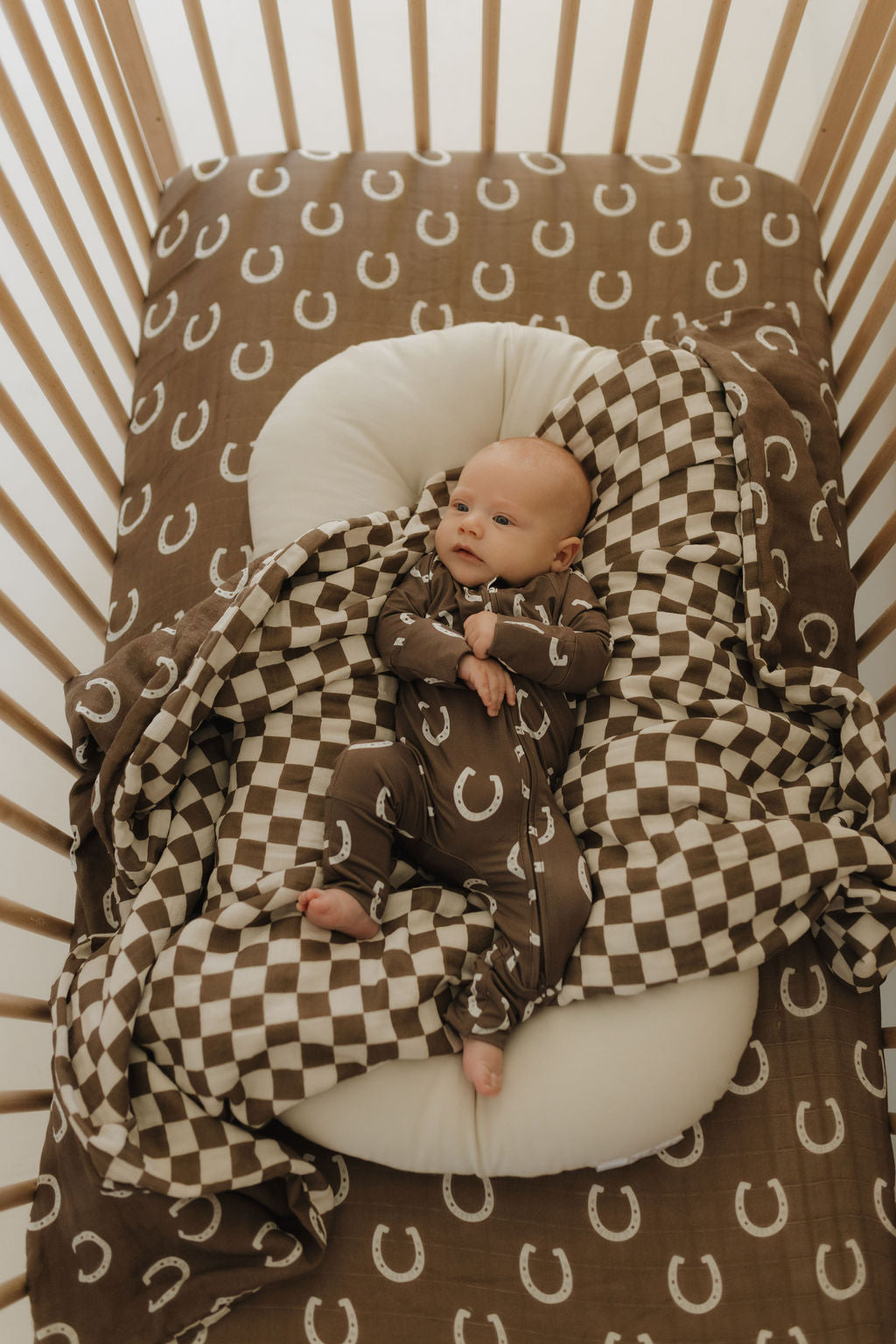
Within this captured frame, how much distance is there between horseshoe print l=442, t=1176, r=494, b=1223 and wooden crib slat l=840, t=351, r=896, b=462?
3.00 feet

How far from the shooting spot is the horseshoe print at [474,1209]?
3.32 feet

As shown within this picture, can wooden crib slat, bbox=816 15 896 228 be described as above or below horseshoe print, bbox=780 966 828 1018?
above

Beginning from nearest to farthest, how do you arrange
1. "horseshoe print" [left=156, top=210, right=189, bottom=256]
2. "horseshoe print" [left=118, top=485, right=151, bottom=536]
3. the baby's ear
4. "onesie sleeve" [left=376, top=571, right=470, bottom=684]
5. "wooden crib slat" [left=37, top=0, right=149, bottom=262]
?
1. "onesie sleeve" [left=376, top=571, right=470, bottom=684]
2. the baby's ear
3. "wooden crib slat" [left=37, top=0, right=149, bottom=262]
4. "horseshoe print" [left=118, top=485, right=151, bottom=536]
5. "horseshoe print" [left=156, top=210, right=189, bottom=256]

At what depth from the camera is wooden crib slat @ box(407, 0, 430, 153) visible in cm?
135

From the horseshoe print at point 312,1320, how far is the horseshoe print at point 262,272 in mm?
1173

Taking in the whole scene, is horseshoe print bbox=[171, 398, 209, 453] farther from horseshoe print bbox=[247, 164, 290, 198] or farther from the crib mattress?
horseshoe print bbox=[247, 164, 290, 198]

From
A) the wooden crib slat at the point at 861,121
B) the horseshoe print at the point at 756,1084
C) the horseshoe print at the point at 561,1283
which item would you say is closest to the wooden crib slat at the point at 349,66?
the wooden crib slat at the point at 861,121

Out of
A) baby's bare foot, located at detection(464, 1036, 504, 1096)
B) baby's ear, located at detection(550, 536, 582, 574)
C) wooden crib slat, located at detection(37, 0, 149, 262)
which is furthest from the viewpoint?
wooden crib slat, located at detection(37, 0, 149, 262)

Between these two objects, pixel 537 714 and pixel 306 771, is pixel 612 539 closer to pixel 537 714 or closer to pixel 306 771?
pixel 537 714

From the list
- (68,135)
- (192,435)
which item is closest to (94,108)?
(68,135)

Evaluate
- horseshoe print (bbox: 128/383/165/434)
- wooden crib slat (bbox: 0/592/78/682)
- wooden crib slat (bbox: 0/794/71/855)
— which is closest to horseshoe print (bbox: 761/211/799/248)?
horseshoe print (bbox: 128/383/165/434)

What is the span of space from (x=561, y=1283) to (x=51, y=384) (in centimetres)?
108

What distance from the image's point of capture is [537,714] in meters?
1.10

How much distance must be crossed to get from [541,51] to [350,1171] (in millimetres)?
2016
